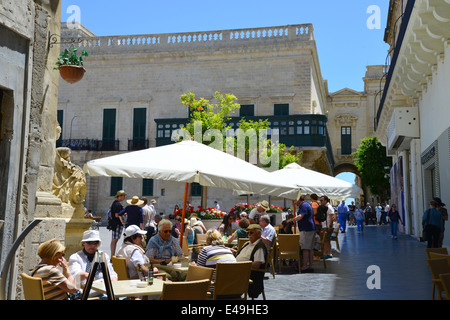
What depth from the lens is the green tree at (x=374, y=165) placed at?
42.2 metres

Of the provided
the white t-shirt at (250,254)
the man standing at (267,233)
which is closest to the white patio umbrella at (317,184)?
the man standing at (267,233)

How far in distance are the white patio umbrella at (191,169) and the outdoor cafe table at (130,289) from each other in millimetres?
2082

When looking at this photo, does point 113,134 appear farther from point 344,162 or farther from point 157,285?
point 157,285

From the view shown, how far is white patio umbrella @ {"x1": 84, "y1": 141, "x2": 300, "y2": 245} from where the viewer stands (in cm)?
708

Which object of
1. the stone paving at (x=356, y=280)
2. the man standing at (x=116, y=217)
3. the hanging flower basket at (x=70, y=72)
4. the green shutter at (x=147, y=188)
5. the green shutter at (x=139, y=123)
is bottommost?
the stone paving at (x=356, y=280)

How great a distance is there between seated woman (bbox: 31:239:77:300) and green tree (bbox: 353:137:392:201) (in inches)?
1572

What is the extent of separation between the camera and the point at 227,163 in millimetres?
7660

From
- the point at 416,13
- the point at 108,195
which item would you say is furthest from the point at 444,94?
the point at 108,195

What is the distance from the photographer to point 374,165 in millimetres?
42312

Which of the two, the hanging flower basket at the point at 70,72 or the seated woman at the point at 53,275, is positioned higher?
the hanging flower basket at the point at 70,72

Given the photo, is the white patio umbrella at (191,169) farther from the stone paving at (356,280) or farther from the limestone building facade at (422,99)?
the limestone building facade at (422,99)

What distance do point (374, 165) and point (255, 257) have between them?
37.5m
